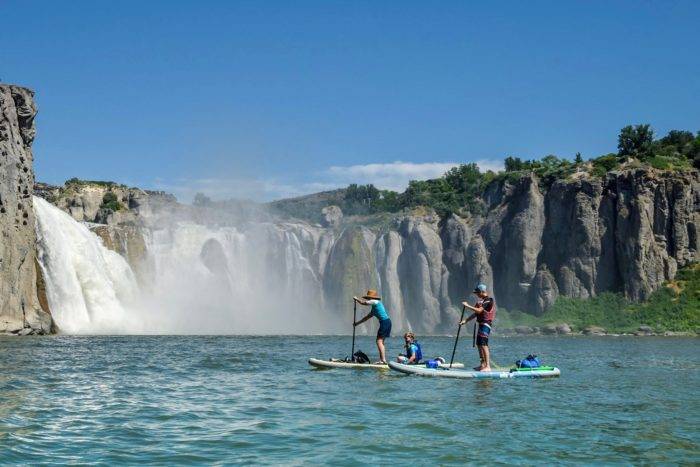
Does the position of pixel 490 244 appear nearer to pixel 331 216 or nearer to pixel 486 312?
pixel 331 216

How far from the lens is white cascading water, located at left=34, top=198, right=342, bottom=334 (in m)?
57.2

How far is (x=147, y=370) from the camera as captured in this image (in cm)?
2555

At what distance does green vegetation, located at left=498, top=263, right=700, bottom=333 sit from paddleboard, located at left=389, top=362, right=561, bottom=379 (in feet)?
194

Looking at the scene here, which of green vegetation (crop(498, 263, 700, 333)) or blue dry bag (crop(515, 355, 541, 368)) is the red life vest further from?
green vegetation (crop(498, 263, 700, 333))

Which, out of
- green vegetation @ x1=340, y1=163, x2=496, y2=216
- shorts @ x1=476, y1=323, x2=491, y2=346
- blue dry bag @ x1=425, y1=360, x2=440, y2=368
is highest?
green vegetation @ x1=340, y1=163, x2=496, y2=216

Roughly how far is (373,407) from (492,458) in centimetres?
552

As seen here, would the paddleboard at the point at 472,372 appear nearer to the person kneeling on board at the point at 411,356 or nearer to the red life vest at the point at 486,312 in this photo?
the person kneeling on board at the point at 411,356

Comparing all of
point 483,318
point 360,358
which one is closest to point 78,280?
point 360,358

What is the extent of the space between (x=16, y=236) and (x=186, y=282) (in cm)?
3274

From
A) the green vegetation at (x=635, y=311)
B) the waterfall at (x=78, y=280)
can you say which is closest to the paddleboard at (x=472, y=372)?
the waterfall at (x=78, y=280)

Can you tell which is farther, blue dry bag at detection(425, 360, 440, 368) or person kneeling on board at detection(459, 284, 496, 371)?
blue dry bag at detection(425, 360, 440, 368)

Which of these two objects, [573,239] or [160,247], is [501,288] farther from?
[160,247]

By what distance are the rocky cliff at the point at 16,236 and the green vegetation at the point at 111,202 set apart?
33067mm

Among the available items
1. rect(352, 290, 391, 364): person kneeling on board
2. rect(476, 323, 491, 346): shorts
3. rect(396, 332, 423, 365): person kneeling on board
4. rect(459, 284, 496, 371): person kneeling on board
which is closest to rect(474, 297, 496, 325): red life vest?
rect(459, 284, 496, 371): person kneeling on board
